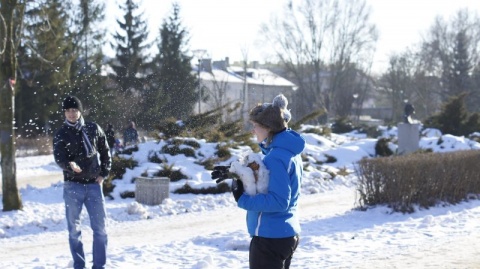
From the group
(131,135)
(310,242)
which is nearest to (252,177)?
(310,242)

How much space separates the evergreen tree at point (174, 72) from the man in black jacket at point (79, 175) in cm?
1125

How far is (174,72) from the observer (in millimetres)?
34688

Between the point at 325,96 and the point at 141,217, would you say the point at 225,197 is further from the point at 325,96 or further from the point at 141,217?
the point at 325,96

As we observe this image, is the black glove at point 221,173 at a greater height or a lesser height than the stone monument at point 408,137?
greater

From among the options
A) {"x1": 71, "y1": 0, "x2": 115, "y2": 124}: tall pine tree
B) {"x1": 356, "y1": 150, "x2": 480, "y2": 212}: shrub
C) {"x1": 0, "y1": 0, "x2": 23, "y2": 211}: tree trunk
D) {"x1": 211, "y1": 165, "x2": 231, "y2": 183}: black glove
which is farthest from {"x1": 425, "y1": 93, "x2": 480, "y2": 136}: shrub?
{"x1": 211, "y1": 165, "x2": 231, "y2": 183}: black glove

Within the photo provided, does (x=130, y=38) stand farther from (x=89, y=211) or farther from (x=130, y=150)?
(x=89, y=211)

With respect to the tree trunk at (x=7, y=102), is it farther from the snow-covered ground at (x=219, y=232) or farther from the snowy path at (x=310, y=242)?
the snowy path at (x=310, y=242)

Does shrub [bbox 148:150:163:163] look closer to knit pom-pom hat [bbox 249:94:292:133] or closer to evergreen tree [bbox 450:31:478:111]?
knit pom-pom hat [bbox 249:94:292:133]

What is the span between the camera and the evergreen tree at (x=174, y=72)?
18375 mm

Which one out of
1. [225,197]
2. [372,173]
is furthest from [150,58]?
[372,173]

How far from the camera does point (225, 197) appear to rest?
48.1 feet

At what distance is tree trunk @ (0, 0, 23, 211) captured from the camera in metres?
12.8

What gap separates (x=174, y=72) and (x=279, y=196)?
30.9 m

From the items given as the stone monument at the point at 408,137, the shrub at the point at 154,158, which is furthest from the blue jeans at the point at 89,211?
the stone monument at the point at 408,137
